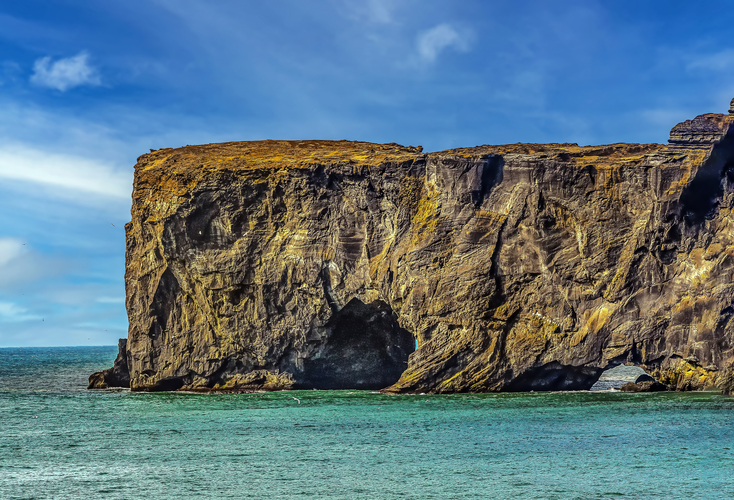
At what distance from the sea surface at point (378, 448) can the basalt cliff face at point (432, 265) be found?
10.6 feet

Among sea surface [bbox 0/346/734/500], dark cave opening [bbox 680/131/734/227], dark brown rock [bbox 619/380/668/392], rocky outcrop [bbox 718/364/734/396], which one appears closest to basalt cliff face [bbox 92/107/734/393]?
dark cave opening [bbox 680/131/734/227]

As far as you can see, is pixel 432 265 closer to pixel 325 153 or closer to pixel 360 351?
pixel 360 351

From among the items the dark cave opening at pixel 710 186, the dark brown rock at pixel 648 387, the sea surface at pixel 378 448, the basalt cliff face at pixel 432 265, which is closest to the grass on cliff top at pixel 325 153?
the basalt cliff face at pixel 432 265

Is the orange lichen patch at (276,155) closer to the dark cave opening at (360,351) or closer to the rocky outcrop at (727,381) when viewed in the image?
the dark cave opening at (360,351)

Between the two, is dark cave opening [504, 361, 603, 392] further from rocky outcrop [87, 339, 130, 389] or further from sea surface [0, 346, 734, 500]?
rocky outcrop [87, 339, 130, 389]

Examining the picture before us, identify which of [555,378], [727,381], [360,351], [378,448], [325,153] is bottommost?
[378,448]

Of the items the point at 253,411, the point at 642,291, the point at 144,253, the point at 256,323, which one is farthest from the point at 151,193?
the point at 642,291

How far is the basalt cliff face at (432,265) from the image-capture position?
141ft

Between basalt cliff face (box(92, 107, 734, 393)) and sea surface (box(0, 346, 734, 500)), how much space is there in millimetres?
3243

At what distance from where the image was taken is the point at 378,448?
99.3 ft

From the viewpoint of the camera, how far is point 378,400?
44188 millimetres

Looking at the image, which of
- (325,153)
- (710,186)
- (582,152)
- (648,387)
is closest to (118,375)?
(325,153)

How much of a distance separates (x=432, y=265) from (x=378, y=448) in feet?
57.1

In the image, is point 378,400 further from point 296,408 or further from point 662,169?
point 662,169
